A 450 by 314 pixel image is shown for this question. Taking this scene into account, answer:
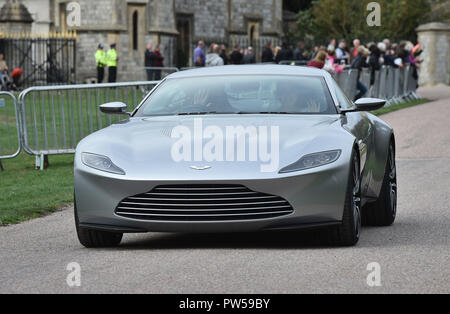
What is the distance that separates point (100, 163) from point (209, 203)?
3.03 feet

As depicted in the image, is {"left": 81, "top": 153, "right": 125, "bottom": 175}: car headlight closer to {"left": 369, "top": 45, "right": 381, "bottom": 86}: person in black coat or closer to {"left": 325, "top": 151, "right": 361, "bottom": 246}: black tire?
{"left": 325, "top": 151, "right": 361, "bottom": 246}: black tire

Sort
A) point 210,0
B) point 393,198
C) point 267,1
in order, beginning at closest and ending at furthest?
point 393,198 → point 210,0 → point 267,1

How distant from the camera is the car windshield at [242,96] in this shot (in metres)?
9.56

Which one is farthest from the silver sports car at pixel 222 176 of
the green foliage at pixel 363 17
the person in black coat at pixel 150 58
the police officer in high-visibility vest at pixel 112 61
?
the green foliage at pixel 363 17

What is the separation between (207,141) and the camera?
334 inches

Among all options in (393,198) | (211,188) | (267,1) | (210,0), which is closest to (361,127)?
(393,198)

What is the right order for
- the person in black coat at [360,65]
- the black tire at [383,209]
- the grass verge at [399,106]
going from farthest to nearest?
the person in black coat at [360,65] → the grass verge at [399,106] → the black tire at [383,209]

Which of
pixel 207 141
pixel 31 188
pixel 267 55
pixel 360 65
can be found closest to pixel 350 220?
pixel 207 141

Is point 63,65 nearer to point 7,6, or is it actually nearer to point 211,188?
point 7,6

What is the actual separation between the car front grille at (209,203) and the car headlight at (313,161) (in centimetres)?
24

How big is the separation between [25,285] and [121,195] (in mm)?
1437

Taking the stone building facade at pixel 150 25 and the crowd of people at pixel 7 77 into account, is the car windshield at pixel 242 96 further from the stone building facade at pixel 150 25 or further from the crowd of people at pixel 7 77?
the stone building facade at pixel 150 25

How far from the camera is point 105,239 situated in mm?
8906

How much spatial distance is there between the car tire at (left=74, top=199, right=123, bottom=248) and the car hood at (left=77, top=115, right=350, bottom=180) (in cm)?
60
